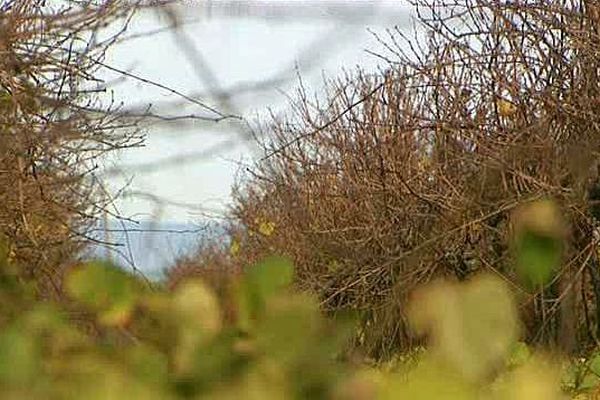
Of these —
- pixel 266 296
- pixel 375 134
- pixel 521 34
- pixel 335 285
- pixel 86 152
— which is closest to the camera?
pixel 266 296

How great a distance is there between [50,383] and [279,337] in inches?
5.3

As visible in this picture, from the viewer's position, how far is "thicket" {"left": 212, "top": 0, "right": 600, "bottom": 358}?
25.5 feet

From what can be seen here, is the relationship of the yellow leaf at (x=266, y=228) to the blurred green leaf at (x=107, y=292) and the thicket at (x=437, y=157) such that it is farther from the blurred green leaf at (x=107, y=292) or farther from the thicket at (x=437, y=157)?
the blurred green leaf at (x=107, y=292)

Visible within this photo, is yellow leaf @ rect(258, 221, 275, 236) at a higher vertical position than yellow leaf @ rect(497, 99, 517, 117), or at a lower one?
higher

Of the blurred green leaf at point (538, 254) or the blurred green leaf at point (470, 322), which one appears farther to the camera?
the blurred green leaf at point (538, 254)

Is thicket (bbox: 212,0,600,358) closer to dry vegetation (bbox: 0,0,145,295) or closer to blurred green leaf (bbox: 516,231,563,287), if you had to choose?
dry vegetation (bbox: 0,0,145,295)

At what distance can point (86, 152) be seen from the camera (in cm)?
387

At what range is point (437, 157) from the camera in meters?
10.0

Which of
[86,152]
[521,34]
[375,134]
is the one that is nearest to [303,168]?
[375,134]

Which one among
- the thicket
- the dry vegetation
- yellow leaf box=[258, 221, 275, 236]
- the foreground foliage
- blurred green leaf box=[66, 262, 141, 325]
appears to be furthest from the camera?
yellow leaf box=[258, 221, 275, 236]

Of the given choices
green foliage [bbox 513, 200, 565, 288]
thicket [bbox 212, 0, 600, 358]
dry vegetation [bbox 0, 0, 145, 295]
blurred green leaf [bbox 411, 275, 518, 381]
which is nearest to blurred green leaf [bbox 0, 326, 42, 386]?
blurred green leaf [bbox 411, 275, 518, 381]

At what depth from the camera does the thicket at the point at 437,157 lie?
7781mm

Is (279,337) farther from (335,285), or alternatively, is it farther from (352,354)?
(335,285)

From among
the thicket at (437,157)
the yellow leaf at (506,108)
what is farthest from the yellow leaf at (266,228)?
the yellow leaf at (506,108)
